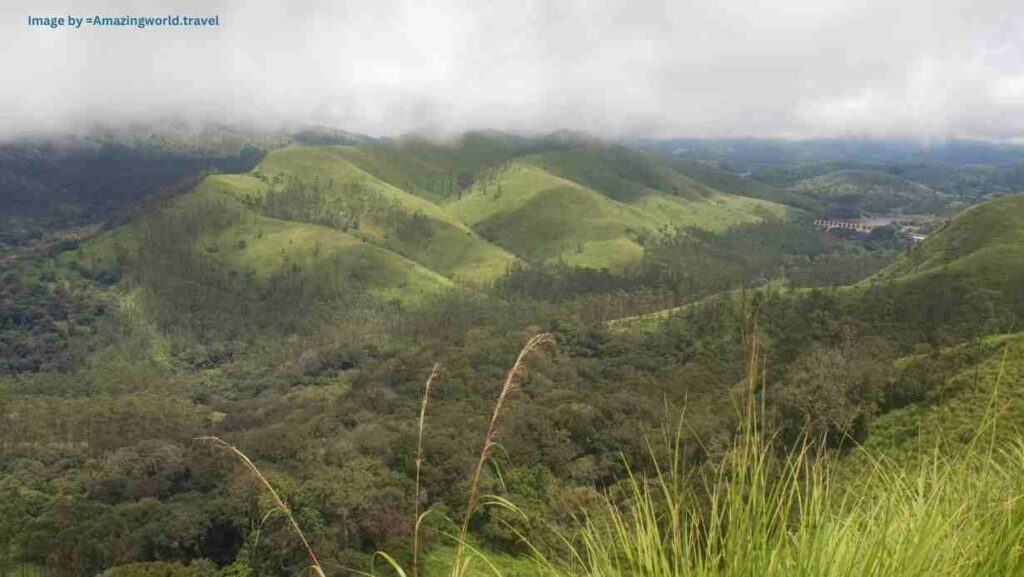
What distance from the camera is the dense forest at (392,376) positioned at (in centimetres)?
3719

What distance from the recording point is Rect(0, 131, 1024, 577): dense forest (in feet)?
122

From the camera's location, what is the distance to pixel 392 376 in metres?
82.2

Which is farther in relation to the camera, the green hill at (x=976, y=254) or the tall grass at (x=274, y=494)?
the green hill at (x=976, y=254)

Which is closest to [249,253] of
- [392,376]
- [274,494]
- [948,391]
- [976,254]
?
[392,376]

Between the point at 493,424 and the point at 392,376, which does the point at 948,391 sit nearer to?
the point at 493,424

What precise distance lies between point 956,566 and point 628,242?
200 m

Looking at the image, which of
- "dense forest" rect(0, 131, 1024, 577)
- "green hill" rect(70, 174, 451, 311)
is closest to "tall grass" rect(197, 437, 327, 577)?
"dense forest" rect(0, 131, 1024, 577)

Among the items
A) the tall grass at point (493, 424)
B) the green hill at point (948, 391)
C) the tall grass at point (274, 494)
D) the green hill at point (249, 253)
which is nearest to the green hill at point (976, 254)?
the green hill at point (948, 391)

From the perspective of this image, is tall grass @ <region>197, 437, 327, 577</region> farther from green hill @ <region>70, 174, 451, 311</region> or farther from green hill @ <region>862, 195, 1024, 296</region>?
green hill @ <region>70, 174, 451, 311</region>

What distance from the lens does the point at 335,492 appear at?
3941 centimetres

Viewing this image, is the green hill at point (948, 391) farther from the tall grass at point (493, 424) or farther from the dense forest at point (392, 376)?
the tall grass at point (493, 424)

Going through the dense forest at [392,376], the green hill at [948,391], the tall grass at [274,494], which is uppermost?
the tall grass at [274,494]

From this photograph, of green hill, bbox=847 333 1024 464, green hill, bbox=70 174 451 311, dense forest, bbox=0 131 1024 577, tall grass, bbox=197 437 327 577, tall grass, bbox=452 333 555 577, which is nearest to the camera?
tall grass, bbox=197 437 327 577

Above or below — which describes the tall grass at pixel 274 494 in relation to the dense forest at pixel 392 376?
above
